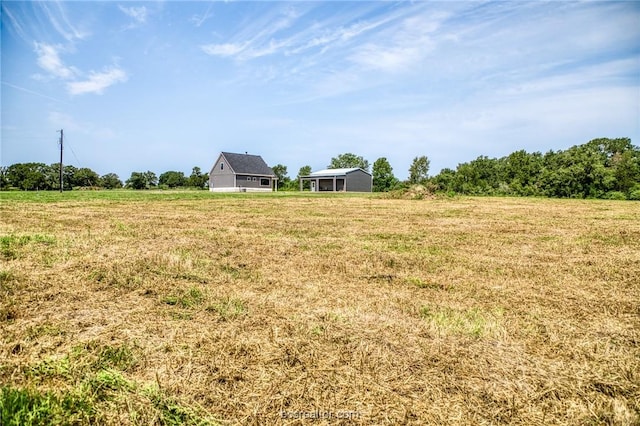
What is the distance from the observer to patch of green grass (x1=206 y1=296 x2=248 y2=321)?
333cm

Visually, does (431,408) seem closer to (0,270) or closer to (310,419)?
(310,419)

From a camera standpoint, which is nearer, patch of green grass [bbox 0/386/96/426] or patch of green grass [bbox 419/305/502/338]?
patch of green grass [bbox 0/386/96/426]

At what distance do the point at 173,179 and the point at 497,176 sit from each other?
198 ft

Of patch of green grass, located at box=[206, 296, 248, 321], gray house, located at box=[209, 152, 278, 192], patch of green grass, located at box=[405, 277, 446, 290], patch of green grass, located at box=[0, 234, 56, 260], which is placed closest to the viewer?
patch of green grass, located at box=[206, 296, 248, 321]

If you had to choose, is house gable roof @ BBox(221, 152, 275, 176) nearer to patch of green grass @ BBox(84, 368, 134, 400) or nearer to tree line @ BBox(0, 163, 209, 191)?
tree line @ BBox(0, 163, 209, 191)

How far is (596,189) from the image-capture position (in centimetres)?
3638

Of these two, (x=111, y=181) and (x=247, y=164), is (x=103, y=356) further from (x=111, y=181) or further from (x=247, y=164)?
(x=111, y=181)

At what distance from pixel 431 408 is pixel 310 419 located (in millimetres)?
720

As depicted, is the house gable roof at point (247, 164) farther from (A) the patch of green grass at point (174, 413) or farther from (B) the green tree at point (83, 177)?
(A) the patch of green grass at point (174, 413)

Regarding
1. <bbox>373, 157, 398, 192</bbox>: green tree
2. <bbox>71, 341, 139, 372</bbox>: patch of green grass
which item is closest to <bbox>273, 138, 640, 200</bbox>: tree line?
<bbox>373, 157, 398, 192</bbox>: green tree

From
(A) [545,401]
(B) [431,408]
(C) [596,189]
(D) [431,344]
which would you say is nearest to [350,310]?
(D) [431,344]

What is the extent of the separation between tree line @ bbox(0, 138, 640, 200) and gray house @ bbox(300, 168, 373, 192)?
5.16 metres

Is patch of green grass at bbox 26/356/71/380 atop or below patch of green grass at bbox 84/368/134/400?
atop

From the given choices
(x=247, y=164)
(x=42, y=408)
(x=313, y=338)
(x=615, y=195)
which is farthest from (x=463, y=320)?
(x=247, y=164)
